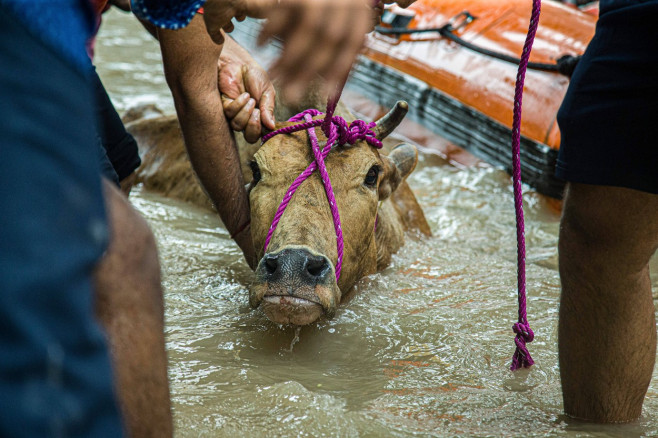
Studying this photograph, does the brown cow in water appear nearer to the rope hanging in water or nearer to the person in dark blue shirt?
the rope hanging in water

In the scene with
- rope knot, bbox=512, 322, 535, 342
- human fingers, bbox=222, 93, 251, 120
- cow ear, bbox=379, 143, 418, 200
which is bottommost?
rope knot, bbox=512, 322, 535, 342

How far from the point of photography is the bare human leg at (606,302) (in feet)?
7.97

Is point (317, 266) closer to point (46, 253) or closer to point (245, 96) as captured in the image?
point (245, 96)

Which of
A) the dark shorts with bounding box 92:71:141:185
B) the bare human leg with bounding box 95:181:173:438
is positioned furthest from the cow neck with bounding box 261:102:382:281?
the bare human leg with bounding box 95:181:173:438

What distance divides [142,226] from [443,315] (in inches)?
103

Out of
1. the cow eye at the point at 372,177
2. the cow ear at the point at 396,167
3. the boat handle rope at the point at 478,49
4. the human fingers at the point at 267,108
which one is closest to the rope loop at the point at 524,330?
the cow eye at the point at 372,177

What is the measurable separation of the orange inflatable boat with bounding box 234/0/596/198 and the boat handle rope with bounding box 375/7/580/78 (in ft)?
0.03

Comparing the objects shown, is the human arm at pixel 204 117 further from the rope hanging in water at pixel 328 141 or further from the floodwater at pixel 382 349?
the floodwater at pixel 382 349

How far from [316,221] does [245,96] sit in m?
0.88

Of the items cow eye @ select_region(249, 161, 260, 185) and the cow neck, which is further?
cow eye @ select_region(249, 161, 260, 185)

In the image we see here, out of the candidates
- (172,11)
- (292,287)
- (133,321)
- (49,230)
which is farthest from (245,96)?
(49,230)

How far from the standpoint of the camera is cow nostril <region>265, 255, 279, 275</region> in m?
3.17

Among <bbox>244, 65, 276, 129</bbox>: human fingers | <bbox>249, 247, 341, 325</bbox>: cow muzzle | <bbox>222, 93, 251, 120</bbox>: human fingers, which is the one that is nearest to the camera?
<bbox>249, 247, 341, 325</bbox>: cow muzzle

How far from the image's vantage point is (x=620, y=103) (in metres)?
2.36
